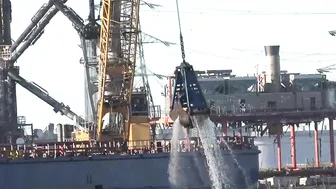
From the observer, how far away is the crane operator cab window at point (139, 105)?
73.2 meters

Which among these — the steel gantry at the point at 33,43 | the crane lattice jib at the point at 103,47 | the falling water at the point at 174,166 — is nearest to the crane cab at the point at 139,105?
the crane lattice jib at the point at 103,47

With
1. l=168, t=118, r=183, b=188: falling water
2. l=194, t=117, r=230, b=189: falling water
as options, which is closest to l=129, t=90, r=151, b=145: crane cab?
l=168, t=118, r=183, b=188: falling water

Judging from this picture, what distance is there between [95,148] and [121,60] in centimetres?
646

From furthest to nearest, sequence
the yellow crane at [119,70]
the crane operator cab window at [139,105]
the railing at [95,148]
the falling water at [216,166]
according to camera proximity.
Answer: the crane operator cab window at [139,105]
the yellow crane at [119,70]
the railing at [95,148]
the falling water at [216,166]

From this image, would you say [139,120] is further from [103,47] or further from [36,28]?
[36,28]

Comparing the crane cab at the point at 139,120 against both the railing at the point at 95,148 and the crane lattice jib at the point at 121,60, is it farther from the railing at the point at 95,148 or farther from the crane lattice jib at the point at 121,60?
the railing at the point at 95,148

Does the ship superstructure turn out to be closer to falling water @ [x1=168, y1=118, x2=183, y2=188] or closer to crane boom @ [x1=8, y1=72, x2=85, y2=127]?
falling water @ [x1=168, y1=118, x2=183, y2=188]

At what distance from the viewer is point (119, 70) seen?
70750 millimetres

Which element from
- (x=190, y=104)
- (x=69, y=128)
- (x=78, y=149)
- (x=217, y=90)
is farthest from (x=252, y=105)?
(x=190, y=104)

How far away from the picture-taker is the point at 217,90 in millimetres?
100625

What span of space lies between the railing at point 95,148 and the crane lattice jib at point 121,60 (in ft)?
9.13

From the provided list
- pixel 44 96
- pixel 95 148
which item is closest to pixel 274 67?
pixel 44 96

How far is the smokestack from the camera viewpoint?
100 meters

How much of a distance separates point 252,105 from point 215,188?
109 feet
